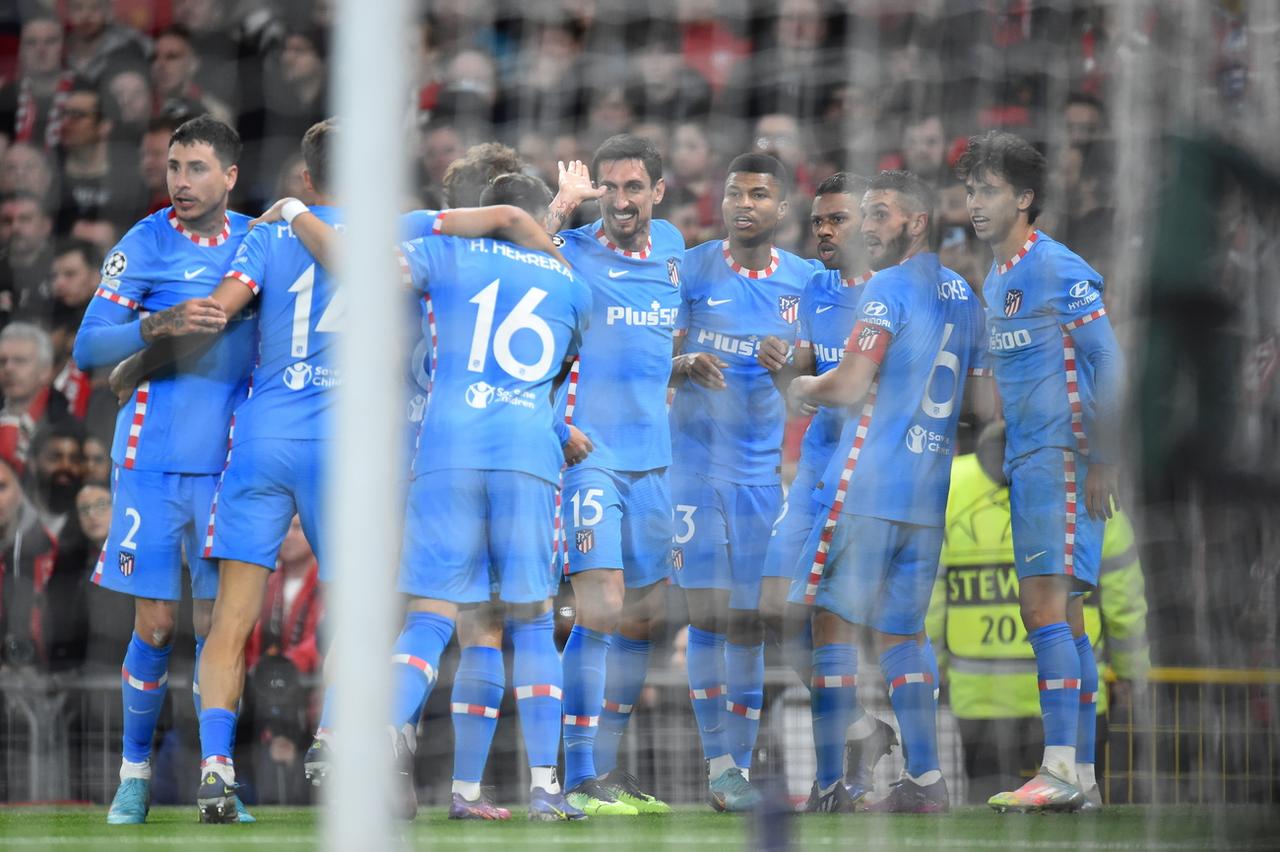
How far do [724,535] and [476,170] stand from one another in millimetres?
1494

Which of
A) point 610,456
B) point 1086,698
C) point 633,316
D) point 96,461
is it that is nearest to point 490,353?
point 610,456

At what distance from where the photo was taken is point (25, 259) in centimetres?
702

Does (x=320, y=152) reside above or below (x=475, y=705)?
above

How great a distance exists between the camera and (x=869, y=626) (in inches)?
229

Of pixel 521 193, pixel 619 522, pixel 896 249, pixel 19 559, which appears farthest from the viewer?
pixel 19 559

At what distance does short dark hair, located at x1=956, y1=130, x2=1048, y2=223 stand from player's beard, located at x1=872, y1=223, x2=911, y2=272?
29cm

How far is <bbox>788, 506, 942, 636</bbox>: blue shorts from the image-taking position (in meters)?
5.60

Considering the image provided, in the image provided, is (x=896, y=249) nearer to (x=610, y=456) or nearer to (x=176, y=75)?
(x=610, y=456)

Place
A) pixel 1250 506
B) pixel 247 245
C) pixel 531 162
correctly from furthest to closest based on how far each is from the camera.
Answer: pixel 531 162
pixel 247 245
pixel 1250 506

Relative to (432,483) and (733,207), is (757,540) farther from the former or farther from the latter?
(432,483)

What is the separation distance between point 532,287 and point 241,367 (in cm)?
101

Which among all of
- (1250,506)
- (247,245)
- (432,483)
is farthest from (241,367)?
(1250,506)

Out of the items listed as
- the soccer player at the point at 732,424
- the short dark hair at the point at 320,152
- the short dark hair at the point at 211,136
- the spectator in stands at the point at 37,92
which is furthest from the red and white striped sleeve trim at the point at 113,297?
the soccer player at the point at 732,424

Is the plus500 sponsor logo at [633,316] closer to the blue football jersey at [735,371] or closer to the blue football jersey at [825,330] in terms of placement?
the blue football jersey at [735,371]
